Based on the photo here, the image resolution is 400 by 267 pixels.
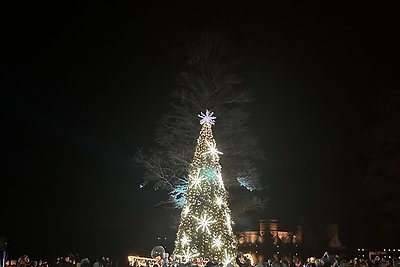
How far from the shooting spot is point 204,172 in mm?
16906

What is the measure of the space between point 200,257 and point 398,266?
675cm

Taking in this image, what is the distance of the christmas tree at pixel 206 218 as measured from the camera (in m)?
16.7

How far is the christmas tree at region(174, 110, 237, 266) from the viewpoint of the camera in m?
16.7

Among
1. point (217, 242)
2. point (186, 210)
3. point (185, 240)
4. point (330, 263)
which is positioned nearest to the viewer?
point (330, 263)

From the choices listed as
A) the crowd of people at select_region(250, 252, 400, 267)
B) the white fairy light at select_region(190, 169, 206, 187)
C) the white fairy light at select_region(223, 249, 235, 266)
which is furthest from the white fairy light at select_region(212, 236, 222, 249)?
the white fairy light at select_region(190, 169, 206, 187)

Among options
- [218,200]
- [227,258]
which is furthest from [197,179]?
[227,258]

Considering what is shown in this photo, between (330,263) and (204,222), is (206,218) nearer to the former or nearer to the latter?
(204,222)

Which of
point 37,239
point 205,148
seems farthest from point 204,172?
point 37,239

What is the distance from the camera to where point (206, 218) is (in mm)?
16875

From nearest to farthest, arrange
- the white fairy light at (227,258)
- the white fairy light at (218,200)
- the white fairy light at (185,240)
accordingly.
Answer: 1. the white fairy light at (227,258)
2. the white fairy light at (185,240)
3. the white fairy light at (218,200)

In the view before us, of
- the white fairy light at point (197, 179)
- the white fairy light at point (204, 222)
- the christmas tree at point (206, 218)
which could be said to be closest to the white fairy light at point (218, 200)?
the christmas tree at point (206, 218)

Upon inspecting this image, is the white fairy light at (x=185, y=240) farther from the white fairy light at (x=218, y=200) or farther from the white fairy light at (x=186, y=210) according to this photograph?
the white fairy light at (x=218, y=200)

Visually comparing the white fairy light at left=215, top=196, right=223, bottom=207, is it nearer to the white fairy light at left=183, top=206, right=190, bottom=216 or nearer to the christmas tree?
the christmas tree

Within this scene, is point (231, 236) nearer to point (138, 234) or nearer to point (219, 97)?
point (219, 97)
